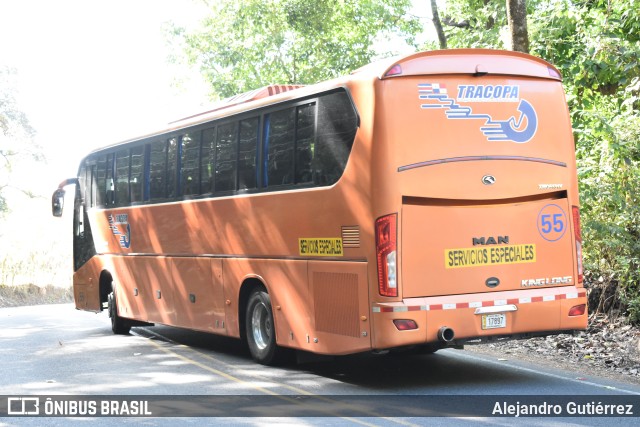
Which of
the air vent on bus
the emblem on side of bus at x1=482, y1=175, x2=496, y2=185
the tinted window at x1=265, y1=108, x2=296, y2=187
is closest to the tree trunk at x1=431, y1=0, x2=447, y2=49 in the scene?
the air vent on bus

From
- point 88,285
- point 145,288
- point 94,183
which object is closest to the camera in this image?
point 145,288

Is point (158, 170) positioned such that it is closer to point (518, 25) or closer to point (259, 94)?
point (259, 94)

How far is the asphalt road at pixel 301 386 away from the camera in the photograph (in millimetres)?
8578

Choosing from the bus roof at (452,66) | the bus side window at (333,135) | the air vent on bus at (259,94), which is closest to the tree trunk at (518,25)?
the air vent on bus at (259,94)

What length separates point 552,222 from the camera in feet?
33.6

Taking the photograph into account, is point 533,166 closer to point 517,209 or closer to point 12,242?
point 517,209

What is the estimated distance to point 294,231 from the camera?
36.1 ft

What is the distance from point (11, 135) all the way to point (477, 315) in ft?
102

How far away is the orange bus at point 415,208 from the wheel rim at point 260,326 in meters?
0.03

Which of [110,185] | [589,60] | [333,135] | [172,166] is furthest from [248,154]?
[589,60]

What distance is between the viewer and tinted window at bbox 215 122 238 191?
12648 mm

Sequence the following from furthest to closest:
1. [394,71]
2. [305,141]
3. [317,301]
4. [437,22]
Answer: [437,22] → [305,141] → [317,301] → [394,71]

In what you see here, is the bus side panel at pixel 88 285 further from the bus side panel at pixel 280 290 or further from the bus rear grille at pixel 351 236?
the bus rear grille at pixel 351 236

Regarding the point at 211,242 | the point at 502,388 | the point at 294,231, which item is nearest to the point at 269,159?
the point at 294,231
